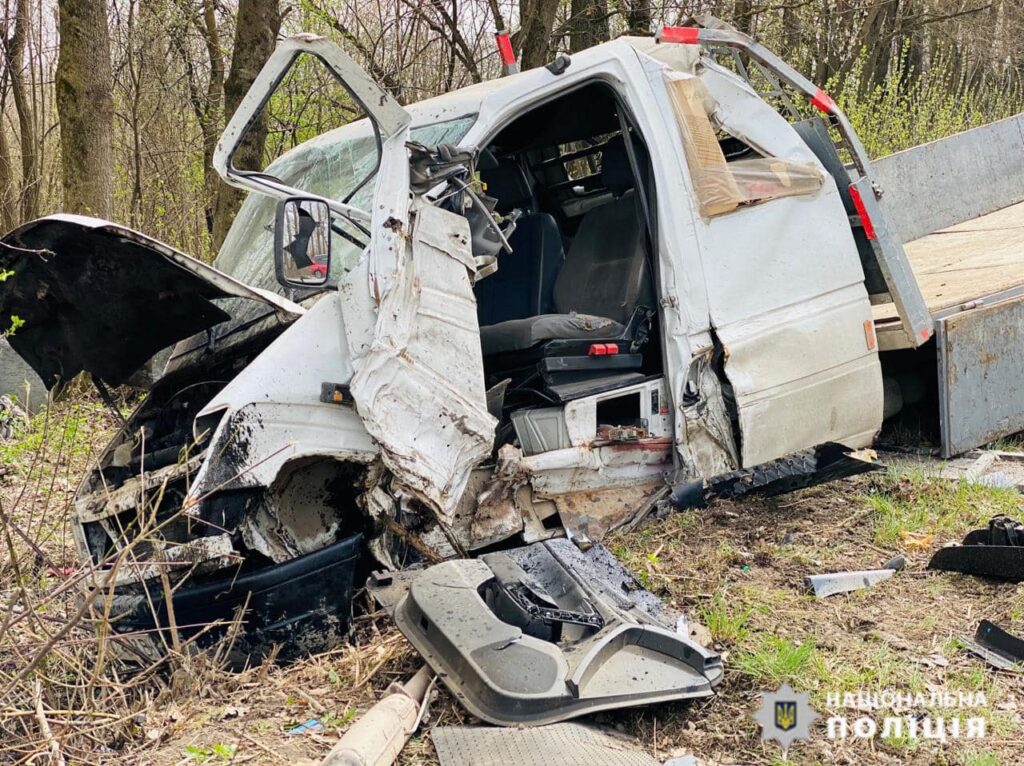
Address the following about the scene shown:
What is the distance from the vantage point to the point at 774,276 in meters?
4.61

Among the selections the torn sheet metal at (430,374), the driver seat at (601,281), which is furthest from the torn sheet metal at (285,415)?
the driver seat at (601,281)

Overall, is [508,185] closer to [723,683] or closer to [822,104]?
[822,104]

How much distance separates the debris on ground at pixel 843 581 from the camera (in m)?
3.88

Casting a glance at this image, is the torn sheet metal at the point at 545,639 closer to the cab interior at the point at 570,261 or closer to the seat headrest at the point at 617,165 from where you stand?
the cab interior at the point at 570,261

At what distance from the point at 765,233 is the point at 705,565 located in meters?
1.53

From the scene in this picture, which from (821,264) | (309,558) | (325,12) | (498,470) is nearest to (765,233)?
(821,264)

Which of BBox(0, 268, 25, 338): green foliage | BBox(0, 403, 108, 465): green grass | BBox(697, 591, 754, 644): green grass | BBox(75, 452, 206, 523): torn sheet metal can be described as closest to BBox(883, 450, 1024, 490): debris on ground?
BBox(697, 591, 754, 644): green grass

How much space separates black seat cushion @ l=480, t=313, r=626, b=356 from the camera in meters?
4.37

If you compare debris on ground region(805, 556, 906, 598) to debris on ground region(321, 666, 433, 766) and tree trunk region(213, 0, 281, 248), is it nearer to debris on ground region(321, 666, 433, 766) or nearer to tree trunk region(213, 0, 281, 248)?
debris on ground region(321, 666, 433, 766)

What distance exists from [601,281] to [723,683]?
2.27 meters

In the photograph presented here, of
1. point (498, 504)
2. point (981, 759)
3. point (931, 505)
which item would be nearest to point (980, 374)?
point (931, 505)

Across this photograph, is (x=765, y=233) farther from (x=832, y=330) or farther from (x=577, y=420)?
(x=577, y=420)

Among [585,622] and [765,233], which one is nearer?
[585,622]

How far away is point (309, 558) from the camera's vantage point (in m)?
3.38
